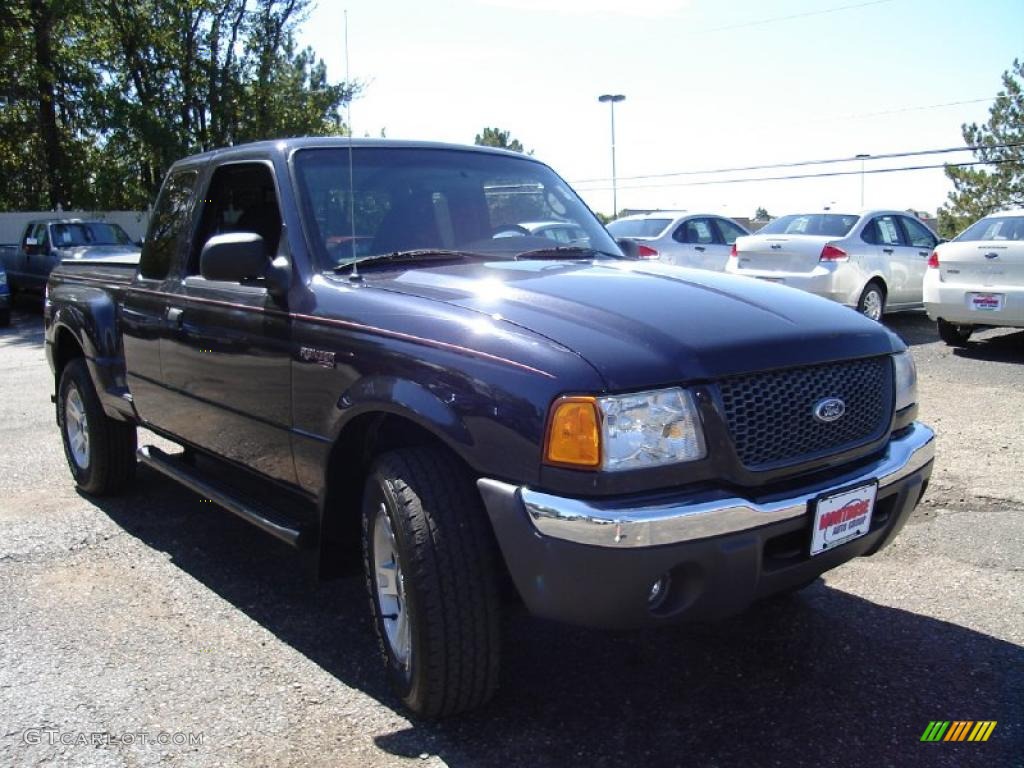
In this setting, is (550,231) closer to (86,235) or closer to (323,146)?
(323,146)

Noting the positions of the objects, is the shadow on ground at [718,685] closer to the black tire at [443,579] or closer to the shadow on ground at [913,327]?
the black tire at [443,579]

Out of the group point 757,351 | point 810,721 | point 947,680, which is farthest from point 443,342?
point 947,680

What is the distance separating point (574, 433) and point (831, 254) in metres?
9.93

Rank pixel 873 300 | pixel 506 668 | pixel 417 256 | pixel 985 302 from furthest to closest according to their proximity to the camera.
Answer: pixel 873 300 < pixel 985 302 < pixel 417 256 < pixel 506 668

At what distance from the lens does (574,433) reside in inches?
95.8

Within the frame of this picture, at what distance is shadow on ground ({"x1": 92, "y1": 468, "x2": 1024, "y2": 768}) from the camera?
2744 mm

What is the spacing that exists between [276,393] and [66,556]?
1.79 m

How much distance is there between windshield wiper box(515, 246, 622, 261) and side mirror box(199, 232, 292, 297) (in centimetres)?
93

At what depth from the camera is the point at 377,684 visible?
10.5 feet

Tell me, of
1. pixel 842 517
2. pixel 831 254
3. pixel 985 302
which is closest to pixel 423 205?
pixel 842 517

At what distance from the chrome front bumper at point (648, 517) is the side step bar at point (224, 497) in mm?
1158


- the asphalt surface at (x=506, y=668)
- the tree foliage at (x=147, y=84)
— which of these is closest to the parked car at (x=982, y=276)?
the asphalt surface at (x=506, y=668)

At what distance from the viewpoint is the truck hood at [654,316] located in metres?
2.55

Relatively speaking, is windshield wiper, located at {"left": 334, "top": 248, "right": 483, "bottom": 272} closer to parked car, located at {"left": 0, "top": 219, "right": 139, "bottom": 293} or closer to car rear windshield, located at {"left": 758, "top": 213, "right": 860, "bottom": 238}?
car rear windshield, located at {"left": 758, "top": 213, "right": 860, "bottom": 238}
